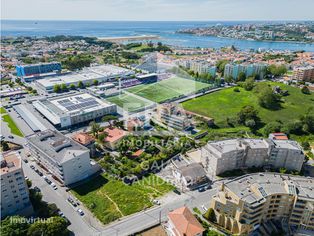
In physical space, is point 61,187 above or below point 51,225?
below

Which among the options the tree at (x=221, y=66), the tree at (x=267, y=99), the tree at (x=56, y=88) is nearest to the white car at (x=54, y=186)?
the tree at (x=56, y=88)

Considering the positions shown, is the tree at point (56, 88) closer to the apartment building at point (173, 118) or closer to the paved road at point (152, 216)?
the apartment building at point (173, 118)

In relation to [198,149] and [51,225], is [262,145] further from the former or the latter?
[51,225]

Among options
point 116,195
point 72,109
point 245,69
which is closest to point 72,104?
point 72,109

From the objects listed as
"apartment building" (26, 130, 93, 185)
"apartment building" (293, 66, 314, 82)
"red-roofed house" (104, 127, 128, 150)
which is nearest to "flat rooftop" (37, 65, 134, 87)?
"red-roofed house" (104, 127, 128, 150)

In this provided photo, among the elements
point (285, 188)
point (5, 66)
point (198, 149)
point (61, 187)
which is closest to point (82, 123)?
point (61, 187)

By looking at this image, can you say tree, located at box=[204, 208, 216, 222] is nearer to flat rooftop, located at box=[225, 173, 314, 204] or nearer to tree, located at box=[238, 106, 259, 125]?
flat rooftop, located at box=[225, 173, 314, 204]
